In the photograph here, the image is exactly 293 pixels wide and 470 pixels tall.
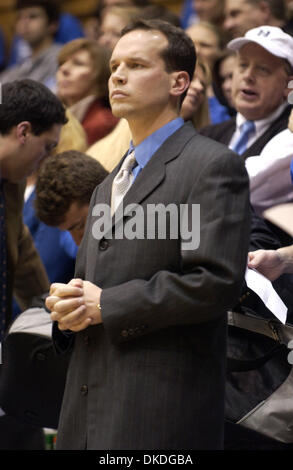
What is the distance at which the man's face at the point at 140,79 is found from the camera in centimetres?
186

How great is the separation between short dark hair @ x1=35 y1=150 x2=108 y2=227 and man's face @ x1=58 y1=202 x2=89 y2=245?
11mm

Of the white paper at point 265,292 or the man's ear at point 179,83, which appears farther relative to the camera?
the white paper at point 265,292

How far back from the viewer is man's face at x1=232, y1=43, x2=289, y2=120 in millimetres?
2770

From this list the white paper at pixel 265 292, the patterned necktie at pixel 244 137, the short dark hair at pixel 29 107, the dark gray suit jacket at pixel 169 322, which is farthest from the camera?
the patterned necktie at pixel 244 137

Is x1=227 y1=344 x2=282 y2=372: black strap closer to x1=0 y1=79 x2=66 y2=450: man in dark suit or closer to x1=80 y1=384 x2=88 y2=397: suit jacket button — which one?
x1=80 y1=384 x2=88 y2=397: suit jacket button

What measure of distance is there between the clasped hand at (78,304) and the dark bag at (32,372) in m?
0.66

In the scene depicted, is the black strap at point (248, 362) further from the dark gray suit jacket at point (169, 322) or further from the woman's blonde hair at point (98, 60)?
the woman's blonde hair at point (98, 60)

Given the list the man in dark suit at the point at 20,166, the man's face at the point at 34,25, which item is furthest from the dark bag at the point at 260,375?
the man's face at the point at 34,25

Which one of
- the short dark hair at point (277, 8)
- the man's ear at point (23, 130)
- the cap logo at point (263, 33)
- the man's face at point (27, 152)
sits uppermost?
the short dark hair at point (277, 8)

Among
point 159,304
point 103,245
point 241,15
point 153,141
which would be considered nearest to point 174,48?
point 153,141

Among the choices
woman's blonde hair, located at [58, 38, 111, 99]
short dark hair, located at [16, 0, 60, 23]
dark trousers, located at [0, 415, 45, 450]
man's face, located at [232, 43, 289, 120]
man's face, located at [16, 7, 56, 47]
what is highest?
short dark hair, located at [16, 0, 60, 23]

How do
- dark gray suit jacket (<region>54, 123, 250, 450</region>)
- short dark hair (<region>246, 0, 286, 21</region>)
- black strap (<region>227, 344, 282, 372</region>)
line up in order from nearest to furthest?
dark gray suit jacket (<region>54, 123, 250, 450</region>) → black strap (<region>227, 344, 282, 372</region>) → short dark hair (<region>246, 0, 286, 21</region>)

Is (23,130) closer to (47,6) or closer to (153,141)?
(153,141)

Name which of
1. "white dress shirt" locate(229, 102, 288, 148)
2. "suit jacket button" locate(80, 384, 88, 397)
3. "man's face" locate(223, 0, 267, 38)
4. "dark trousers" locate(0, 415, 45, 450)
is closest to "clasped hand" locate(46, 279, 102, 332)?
"suit jacket button" locate(80, 384, 88, 397)
